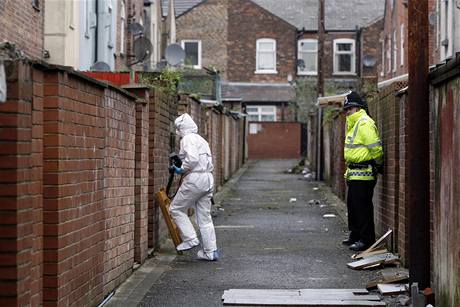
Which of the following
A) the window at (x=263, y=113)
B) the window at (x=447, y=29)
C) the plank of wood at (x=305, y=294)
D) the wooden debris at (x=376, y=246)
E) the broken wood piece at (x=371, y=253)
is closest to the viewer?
the plank of wood at (x=305, y=294)

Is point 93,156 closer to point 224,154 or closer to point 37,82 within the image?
point 37,82

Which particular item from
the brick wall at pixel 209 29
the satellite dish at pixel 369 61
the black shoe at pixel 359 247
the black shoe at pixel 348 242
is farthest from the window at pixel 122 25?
the brick wall at pixel 209 29

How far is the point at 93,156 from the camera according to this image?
7.70 m

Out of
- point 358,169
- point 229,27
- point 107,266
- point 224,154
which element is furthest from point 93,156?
point 229,27

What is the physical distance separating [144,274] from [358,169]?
3.41 metres

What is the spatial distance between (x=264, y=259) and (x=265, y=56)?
44616 mm

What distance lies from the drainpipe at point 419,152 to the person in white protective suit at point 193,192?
3.71 metres

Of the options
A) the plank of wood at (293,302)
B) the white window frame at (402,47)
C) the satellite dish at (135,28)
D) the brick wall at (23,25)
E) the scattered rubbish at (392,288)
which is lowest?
the plank of wood at (293,302)

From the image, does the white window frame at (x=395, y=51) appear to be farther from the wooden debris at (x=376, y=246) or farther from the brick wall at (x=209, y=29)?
the wooden debris at (x=376, y=246)

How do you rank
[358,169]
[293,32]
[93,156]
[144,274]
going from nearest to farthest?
A: 1. [93,156]
2. [144,274]
3. [358,169]
4. [293,32]

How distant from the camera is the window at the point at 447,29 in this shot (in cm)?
2605

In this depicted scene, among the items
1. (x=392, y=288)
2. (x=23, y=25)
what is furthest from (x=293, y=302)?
(x=23, y=25)

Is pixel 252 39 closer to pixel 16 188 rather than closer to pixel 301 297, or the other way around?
pixel 301 297

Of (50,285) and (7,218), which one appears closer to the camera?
(7,218)
